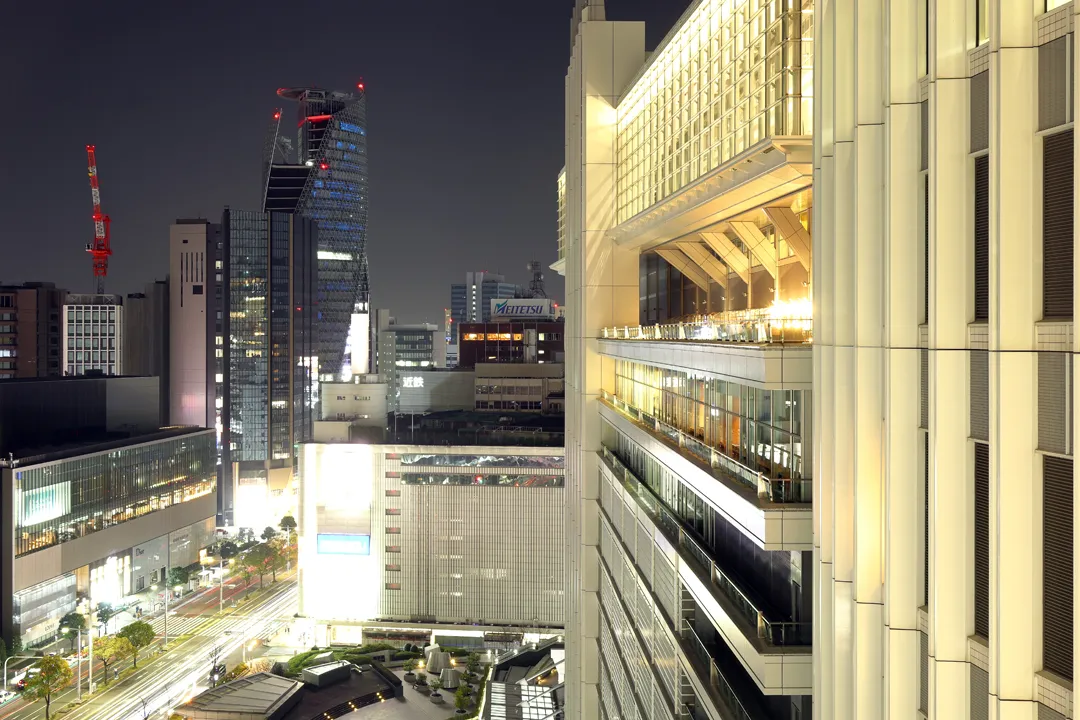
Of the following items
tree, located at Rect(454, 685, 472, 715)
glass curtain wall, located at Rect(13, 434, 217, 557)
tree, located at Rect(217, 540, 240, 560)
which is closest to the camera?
tree, located at Rect(454, 685, 472, 715)

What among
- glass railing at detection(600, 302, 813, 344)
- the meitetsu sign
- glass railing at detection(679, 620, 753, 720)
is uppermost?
the meitetsu sign

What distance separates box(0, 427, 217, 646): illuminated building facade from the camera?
90.2 meters

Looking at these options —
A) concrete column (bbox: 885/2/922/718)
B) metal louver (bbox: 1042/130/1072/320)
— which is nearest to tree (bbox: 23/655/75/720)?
concrete column (bbox: 885/2/922/718)

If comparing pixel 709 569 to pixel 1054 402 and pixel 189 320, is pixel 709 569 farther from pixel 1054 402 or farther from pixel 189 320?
pixel 189 320

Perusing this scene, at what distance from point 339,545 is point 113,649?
23.1m

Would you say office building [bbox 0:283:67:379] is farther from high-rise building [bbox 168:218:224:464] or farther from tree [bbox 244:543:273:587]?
tree [bbox 244:543:273:587]

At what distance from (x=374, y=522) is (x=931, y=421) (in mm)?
88921

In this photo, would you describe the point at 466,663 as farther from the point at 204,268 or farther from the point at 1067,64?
the point at 204,268

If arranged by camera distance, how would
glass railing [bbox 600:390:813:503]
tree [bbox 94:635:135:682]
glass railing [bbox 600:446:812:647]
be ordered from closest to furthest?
1. glass railing [bbox 600:446:812:647]
2. glass railing [bbox 600:390:813:503]
3. tree [bbox 94:635:135:682]

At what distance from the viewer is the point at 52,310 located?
176875 mm

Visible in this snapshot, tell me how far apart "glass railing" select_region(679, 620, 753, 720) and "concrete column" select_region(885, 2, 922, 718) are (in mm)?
6614

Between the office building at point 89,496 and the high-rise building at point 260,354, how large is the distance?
119ft

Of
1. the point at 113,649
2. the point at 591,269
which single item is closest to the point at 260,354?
the point at 113,649

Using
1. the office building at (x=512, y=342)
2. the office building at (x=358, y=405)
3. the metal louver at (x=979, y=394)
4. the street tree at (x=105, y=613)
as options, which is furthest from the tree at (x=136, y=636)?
the metal louver at (x=979, y=394)
